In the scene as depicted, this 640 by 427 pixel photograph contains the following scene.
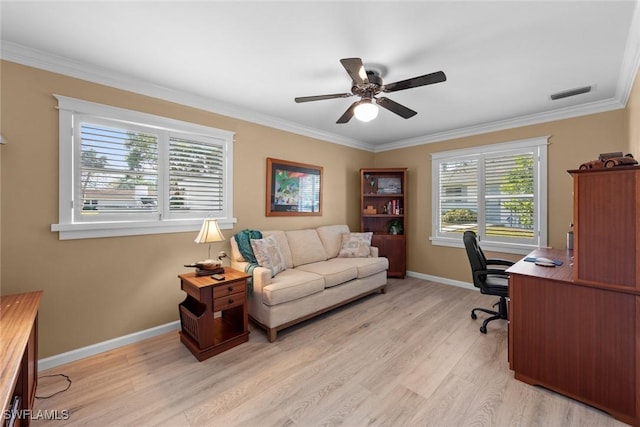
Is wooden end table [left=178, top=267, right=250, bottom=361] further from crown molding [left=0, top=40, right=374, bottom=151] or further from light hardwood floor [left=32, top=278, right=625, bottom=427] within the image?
crown molding [left=0, top=40, right=374, bottom=151]

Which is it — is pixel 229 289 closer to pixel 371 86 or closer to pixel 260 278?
pixel 260 278

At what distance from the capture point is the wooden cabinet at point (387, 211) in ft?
15.3

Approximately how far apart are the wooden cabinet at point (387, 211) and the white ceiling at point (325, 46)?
1.94 m

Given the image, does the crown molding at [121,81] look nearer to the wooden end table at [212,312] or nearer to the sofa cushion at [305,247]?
the sofa cushion at [305,247]

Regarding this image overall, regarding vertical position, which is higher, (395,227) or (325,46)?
(325,46)

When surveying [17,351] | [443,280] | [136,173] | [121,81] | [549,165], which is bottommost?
[443,280]

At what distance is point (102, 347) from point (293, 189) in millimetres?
2722

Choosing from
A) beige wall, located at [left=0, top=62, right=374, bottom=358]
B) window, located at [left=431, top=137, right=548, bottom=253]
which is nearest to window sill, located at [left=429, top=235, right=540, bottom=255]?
window, located at [left=431, top=137, right=548, bottom=253]

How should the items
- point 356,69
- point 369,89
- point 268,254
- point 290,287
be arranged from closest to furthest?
1. point 356,69
2. point 369,89
3. point 290,287
4. point 268,254

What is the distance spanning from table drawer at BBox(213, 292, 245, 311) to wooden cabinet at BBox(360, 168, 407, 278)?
9.33 feet

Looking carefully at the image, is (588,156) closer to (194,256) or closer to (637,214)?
(637,214)

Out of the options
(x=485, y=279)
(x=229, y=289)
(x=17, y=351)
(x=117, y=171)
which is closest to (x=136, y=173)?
(x=117, y=171)

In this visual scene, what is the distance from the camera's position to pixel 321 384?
1956 mm

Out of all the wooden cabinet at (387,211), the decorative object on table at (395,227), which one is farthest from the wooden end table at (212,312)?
the decorative object on table at (395,227)
